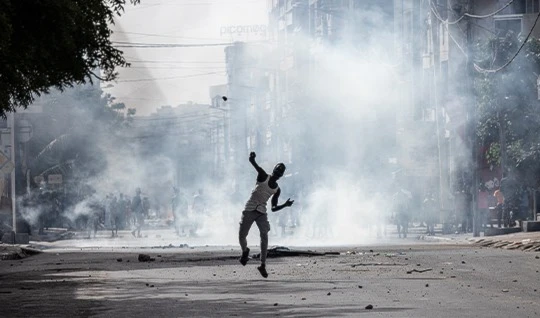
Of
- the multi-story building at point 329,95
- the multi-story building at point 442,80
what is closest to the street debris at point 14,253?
the multi-story building at point 442,80

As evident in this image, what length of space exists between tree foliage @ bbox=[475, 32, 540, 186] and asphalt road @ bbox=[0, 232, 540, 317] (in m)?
28.0

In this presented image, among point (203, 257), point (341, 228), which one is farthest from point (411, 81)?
→ point (203, 257)

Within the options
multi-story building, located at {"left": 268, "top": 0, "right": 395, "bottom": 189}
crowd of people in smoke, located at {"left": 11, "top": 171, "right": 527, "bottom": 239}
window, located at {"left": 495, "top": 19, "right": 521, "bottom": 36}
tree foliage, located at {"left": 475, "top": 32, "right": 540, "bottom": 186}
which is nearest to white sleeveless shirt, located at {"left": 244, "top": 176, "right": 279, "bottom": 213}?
crowd of people in smoke, located at {"left": 11, "top": 171, "right": 527, "bottom": 239}

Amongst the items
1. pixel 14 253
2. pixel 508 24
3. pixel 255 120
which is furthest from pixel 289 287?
pixel 255 120

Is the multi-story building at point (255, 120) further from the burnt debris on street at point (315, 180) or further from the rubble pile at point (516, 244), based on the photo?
the rubble pile at point (516, 244)

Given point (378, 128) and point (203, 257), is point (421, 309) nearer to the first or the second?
point (203, 257)

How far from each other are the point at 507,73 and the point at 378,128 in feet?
132

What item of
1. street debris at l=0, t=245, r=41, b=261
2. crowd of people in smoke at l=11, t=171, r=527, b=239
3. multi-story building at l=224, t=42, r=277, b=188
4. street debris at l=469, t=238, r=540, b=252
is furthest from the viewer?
multi-story building at l=224, t=42, r=277, b=188

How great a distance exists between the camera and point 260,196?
22688 mm

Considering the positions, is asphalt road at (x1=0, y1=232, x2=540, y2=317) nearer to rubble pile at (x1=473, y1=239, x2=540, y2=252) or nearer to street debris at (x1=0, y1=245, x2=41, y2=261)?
rubble pile at (x1=473, y1=239, x2=540, y2=252)

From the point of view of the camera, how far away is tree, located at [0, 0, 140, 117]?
19934 millimetres

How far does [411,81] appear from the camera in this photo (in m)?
85.8

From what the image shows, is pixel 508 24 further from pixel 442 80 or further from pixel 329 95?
pixel 329 95

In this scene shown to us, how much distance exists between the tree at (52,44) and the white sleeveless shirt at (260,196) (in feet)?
8.88
